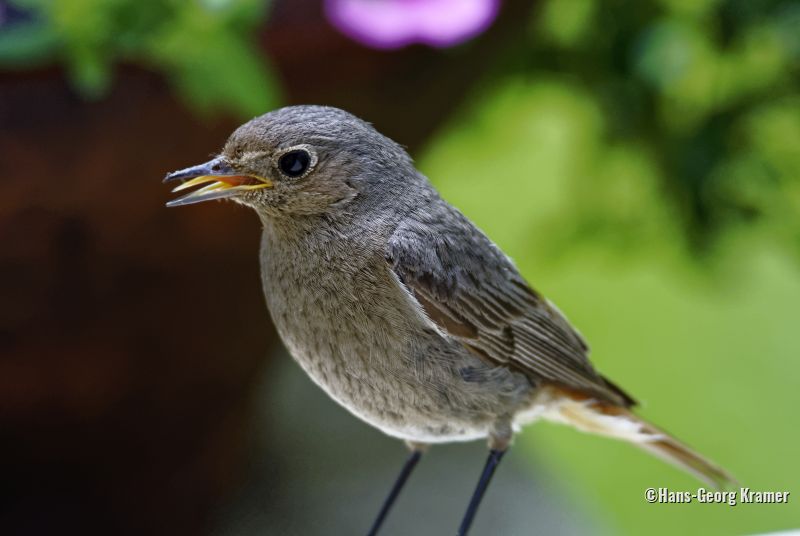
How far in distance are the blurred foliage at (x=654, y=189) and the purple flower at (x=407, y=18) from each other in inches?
21.9

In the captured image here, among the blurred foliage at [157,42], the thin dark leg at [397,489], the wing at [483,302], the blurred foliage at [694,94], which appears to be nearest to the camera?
the wing at [483,302]

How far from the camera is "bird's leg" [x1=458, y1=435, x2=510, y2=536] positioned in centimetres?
140

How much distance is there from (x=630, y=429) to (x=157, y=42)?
1.08 m

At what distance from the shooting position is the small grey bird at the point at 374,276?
4.09ft

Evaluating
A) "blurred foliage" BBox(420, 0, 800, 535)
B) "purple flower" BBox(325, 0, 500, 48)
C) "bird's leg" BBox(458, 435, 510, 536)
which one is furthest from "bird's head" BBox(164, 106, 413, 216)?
"blurred foliage" BBox(420, 0, 800, 535)

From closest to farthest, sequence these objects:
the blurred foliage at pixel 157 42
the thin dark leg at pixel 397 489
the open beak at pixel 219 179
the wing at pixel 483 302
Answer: the open beak at pixel 219 179
the wing at pixel 483 302
the thin dark leg at pixel 397 489
the blurred foliage at pixel 157 42

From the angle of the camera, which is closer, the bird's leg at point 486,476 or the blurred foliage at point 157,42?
the bird's leg at point 486,476

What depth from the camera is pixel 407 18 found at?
190 centimetres

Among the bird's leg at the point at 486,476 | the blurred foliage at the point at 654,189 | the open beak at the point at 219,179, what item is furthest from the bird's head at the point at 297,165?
the blurred foliage at the point at 654,189

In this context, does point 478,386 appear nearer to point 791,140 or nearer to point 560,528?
point 791,140

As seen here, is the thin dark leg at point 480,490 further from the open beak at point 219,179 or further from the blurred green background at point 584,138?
the blurred green background at point 584,138

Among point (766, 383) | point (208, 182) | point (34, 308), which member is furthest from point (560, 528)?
point (208, 182)

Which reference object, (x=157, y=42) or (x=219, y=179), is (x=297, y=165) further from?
(x=157, y=42)

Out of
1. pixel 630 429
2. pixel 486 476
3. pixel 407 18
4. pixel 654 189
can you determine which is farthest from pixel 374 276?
pixel 654 189
